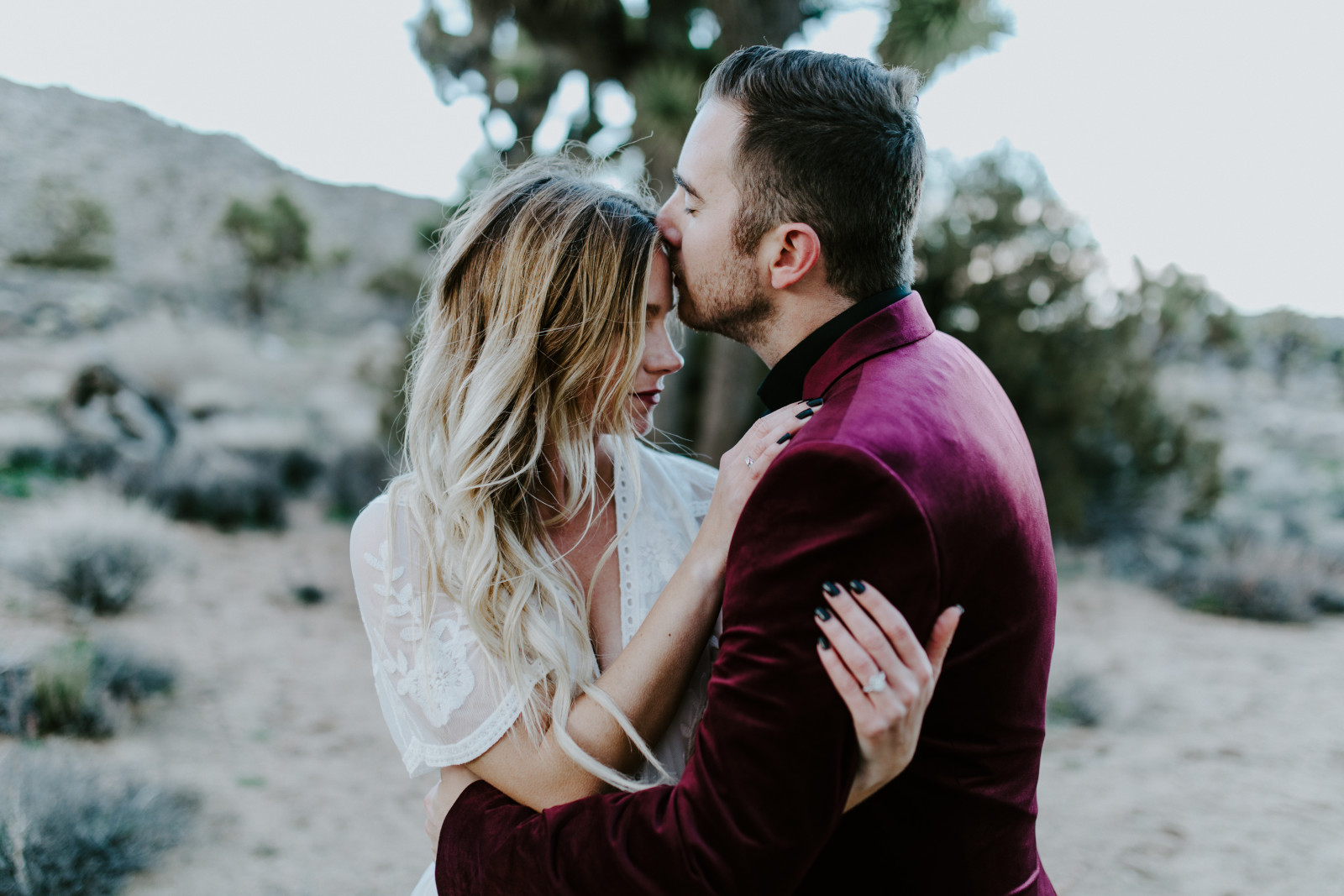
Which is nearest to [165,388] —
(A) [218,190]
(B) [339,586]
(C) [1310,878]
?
(B) [339,586]

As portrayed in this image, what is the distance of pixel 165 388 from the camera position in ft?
39.1

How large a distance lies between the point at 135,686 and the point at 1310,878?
6712mm

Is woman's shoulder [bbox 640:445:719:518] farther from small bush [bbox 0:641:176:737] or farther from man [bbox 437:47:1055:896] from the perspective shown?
small bush [bbox 0:641:176:737]

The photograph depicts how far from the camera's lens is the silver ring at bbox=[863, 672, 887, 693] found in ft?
3.61

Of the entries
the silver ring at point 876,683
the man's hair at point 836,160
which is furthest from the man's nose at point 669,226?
the silver ring at point 876,683

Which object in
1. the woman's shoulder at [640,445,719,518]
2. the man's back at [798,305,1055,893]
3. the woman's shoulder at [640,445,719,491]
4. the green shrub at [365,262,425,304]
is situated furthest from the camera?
the green shrub at [365,262,425,304]

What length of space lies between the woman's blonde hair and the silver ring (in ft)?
2.21

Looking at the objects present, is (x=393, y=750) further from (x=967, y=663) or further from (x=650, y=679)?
(x=967, y=663)

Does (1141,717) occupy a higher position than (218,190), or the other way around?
(218,190)

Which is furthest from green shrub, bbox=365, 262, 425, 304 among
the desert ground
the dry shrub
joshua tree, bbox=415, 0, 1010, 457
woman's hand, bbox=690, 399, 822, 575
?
woman's hand, bbox=690, 399, 822, 575

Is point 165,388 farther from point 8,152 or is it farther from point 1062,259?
point 1062,259

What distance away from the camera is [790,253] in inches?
66.2

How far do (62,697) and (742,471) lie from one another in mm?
4881

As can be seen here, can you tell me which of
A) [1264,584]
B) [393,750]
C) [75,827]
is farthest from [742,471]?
[1264,584]
